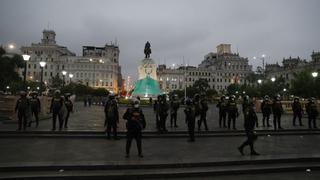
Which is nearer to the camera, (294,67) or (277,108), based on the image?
(277,108)

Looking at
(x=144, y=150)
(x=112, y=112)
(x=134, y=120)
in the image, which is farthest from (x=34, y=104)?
(x=134, y=120)

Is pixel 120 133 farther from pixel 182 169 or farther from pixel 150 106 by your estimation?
pixel 150 106

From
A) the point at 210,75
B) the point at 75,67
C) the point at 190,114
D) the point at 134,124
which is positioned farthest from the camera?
the point at 210,75

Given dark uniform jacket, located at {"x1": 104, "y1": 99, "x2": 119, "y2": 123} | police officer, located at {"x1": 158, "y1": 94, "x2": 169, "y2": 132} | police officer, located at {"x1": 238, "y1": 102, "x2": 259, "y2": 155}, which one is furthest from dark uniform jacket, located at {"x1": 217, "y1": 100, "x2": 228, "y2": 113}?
dark uniform jacket, located at {"x1": 104, "y1": 99, "x2": 119, "y2": 123}

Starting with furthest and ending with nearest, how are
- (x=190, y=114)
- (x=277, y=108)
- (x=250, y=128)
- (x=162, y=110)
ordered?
(x=277, y=108)
(x=162, y=110)
(x=190, y=114)
(x=250, y=128)

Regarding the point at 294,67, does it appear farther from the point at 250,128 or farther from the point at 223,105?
the point at 250,128

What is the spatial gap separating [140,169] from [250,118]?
4731 millimetres

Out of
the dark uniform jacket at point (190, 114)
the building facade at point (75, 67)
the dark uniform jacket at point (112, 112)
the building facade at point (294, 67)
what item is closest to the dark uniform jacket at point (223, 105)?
the dark uniform jacket at point (190, 114)

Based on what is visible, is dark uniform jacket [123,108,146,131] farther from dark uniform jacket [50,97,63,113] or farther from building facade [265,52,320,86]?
building facade [265,52,320,86]

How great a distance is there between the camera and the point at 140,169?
32.2 ft

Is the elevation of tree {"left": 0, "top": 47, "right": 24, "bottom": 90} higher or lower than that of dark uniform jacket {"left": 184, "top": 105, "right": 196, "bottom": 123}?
higher

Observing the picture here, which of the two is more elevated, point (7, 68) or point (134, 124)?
point (7, 68)

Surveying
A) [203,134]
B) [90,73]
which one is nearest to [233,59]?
[90,73]

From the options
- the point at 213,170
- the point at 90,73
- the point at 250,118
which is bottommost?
the point at 213,170
